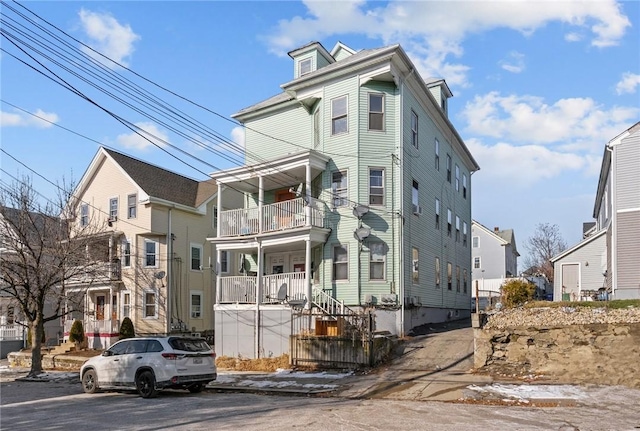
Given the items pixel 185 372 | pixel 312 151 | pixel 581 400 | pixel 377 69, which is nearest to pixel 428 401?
pixel 581 400

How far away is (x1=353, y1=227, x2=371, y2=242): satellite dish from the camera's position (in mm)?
20969

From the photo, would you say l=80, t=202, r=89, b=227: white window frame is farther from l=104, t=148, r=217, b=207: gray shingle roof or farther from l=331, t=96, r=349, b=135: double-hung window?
l=331, t=96, r=349, b=135: double-hung window

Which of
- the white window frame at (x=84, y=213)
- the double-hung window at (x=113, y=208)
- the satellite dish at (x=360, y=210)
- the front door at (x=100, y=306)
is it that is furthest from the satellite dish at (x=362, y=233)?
the white window frame at (x=84, y=213)

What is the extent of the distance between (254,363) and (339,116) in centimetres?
996

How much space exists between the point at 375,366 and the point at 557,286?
17.4 meters

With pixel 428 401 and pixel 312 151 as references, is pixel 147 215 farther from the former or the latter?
pixel 428 401

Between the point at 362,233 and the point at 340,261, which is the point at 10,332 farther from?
the point at 362,233

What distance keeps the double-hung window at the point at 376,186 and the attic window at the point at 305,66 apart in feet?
20.7

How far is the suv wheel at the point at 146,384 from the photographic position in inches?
562

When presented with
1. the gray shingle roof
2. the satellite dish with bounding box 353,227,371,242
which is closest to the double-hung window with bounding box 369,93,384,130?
the satellite dish with bounding box 353,227,371,242

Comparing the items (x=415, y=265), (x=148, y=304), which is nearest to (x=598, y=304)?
(x=415, y=265)

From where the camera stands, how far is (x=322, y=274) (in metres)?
22.1

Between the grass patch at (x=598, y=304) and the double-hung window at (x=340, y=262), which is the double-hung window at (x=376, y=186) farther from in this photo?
the grass patch at (x=598, y=304)

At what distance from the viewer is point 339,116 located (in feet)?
74.5
